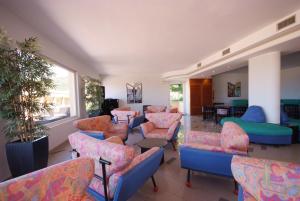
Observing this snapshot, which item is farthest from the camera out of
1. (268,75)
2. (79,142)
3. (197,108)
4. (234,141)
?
(197,108)

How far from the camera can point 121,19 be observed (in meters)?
3.03

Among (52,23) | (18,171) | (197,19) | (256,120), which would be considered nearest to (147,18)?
(197,19)

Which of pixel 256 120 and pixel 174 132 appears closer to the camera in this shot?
pixel 174 132

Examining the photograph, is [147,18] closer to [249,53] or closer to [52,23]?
[52,23]

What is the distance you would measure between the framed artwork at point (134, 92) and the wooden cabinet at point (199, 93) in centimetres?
345

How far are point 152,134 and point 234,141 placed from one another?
2213mm

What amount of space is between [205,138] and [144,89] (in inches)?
304

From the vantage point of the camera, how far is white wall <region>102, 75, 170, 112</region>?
33.5 ft

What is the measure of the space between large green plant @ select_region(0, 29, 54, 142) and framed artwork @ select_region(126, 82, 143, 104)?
7.58 m

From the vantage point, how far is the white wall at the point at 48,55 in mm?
2541

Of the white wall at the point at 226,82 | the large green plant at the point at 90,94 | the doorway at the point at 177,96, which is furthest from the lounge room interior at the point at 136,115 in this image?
the doorway at the point at 177,96

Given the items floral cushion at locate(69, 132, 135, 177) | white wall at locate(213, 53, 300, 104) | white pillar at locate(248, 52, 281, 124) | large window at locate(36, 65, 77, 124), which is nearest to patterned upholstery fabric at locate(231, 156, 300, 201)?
floral cushion at locate(69, 132, 135, 177)

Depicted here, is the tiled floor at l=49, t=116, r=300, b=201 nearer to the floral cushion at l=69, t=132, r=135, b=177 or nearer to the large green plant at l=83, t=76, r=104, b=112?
the floral cushion at l=69, t=132, r=135, b=177

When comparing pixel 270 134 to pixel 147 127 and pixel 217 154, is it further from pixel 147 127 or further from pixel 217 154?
pixel 147 127
